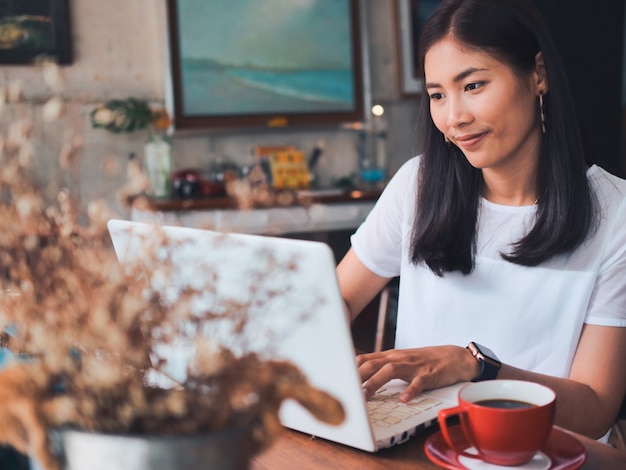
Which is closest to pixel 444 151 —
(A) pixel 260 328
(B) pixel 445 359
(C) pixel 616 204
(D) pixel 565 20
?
(C) pixel 616 204

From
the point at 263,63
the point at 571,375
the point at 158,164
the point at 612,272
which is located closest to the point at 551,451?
the point at 571,375

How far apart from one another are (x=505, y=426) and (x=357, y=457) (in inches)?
7.1

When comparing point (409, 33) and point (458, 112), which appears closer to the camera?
point (458, 112)

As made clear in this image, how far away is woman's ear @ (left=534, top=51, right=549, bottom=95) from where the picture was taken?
4.45 ft

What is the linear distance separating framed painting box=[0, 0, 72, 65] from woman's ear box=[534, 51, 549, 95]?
8.91ft

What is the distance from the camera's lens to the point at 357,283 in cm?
156

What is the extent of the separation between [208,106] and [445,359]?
3.05m

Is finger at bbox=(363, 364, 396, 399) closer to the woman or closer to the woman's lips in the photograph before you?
the woman

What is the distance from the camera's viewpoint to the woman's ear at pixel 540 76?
136 centimetres

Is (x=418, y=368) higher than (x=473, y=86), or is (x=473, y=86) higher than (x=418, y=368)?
(x=473, y=86)

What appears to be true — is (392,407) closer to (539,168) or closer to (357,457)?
(357,457)

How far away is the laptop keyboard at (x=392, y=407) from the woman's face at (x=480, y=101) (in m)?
Answer: 0.52

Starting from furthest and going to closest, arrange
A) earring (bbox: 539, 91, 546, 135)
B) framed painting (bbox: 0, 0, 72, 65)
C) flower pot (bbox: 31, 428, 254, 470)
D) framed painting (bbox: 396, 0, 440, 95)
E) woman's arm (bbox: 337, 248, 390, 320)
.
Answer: framed painting (bbox: 396, 0, 440, 95), framed painting (bbox: 0, 0, 72, 65), woman's arm (bbox: 337, 248, 390, 320), earring (bbox: 539, 91, 546, 135), flower pot (bbox: 31, 428, 254, 470)

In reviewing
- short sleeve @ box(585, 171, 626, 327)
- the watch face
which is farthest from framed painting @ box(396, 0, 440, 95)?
the watch face
